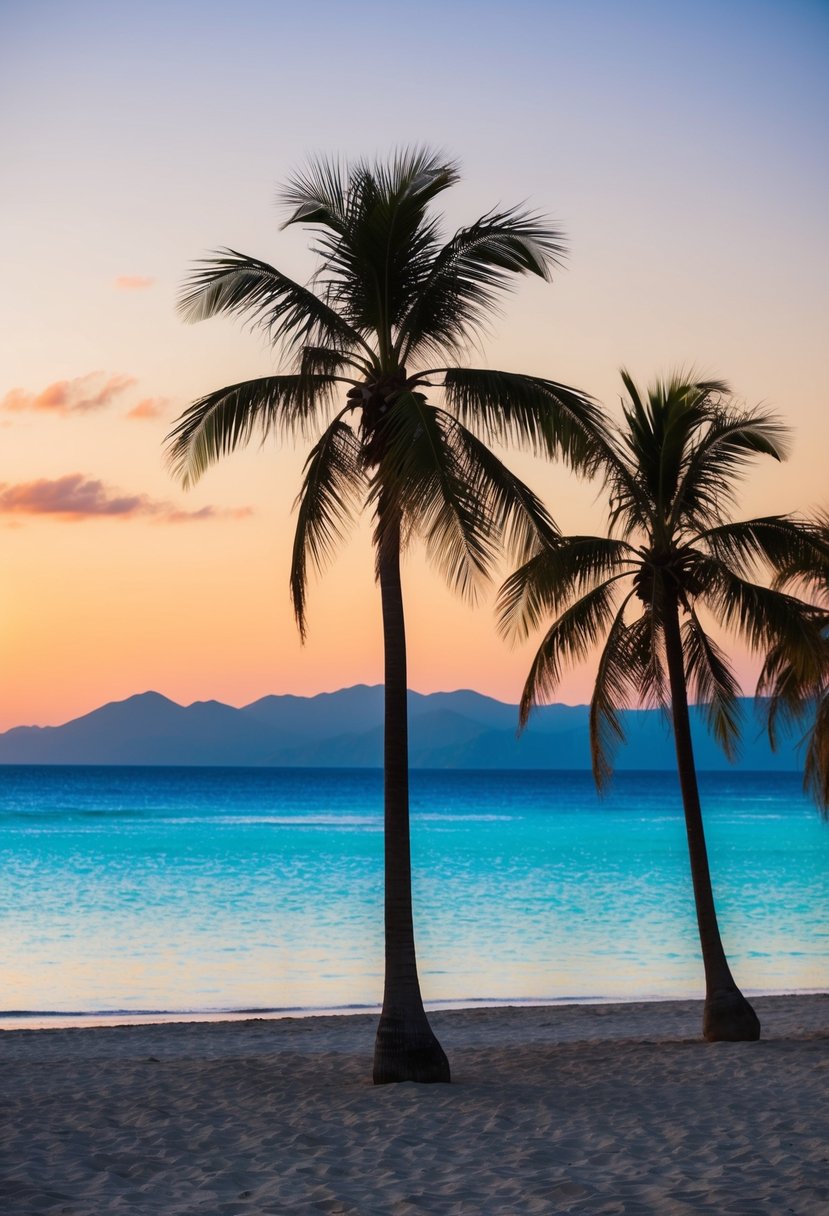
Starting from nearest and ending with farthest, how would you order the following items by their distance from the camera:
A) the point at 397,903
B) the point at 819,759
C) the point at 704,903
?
the point at 397,903 < the point at 704,903 < the point at 819,759

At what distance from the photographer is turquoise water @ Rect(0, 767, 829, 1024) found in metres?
19.2

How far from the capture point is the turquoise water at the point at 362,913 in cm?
1916

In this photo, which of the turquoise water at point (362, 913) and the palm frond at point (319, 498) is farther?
the turquoise water at point (362, 913)

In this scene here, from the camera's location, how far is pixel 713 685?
1315 cm

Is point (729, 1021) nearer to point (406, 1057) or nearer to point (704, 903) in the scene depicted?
point (704, 903)

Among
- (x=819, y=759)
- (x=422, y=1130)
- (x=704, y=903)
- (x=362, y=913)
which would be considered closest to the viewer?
(x=422, y=1130)

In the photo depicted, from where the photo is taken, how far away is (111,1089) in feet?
32.4

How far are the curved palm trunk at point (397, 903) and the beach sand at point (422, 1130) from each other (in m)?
0.26

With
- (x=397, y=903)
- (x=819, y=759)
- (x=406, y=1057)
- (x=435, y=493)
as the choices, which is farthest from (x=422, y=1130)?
(x=819, y=759)

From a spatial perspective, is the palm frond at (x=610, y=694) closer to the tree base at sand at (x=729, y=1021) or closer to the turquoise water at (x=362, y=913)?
the tree base at sand at (x=729, y=1021)

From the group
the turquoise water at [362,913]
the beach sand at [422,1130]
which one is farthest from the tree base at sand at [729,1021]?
the turquoise water at [362,913]

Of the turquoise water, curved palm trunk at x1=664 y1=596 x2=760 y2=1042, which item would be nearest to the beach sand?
curved palm trunk at x1=664 y1=596 x2=760 y2=1042

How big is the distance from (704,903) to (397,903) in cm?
377

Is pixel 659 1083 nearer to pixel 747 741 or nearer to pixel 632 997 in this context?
pixel 747 741
